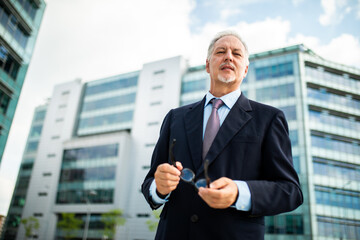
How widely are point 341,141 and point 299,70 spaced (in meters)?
10.3

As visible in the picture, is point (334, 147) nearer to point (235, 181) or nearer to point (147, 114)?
point (147, 114)

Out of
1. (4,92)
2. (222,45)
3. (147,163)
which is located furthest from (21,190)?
(222,45)

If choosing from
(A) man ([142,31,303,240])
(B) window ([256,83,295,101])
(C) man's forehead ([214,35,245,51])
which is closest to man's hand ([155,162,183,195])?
(A) man ([142,31,303,240])

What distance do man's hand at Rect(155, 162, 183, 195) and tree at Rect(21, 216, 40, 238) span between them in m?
53.5

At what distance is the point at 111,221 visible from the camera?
3941 cm

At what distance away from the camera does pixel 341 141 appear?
3766cm

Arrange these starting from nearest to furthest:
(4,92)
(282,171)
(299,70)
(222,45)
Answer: (282,171), (222,45), (4,92), (299,70)

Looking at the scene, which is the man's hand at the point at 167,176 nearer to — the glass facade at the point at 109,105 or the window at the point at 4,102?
the window at the point at 4,102

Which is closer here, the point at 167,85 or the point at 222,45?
the point at 222,45

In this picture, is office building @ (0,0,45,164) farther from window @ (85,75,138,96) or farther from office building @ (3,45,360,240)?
window @ (85,75,138,96)

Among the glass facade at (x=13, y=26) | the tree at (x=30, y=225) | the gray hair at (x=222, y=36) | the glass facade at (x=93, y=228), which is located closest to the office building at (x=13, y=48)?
the glass facade at (x=13, y=26)

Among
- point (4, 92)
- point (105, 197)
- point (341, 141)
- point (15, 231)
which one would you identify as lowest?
point (15, 231)

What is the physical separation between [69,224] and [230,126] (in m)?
46.0

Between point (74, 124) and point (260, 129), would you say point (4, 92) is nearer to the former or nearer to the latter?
point (260, 129)
